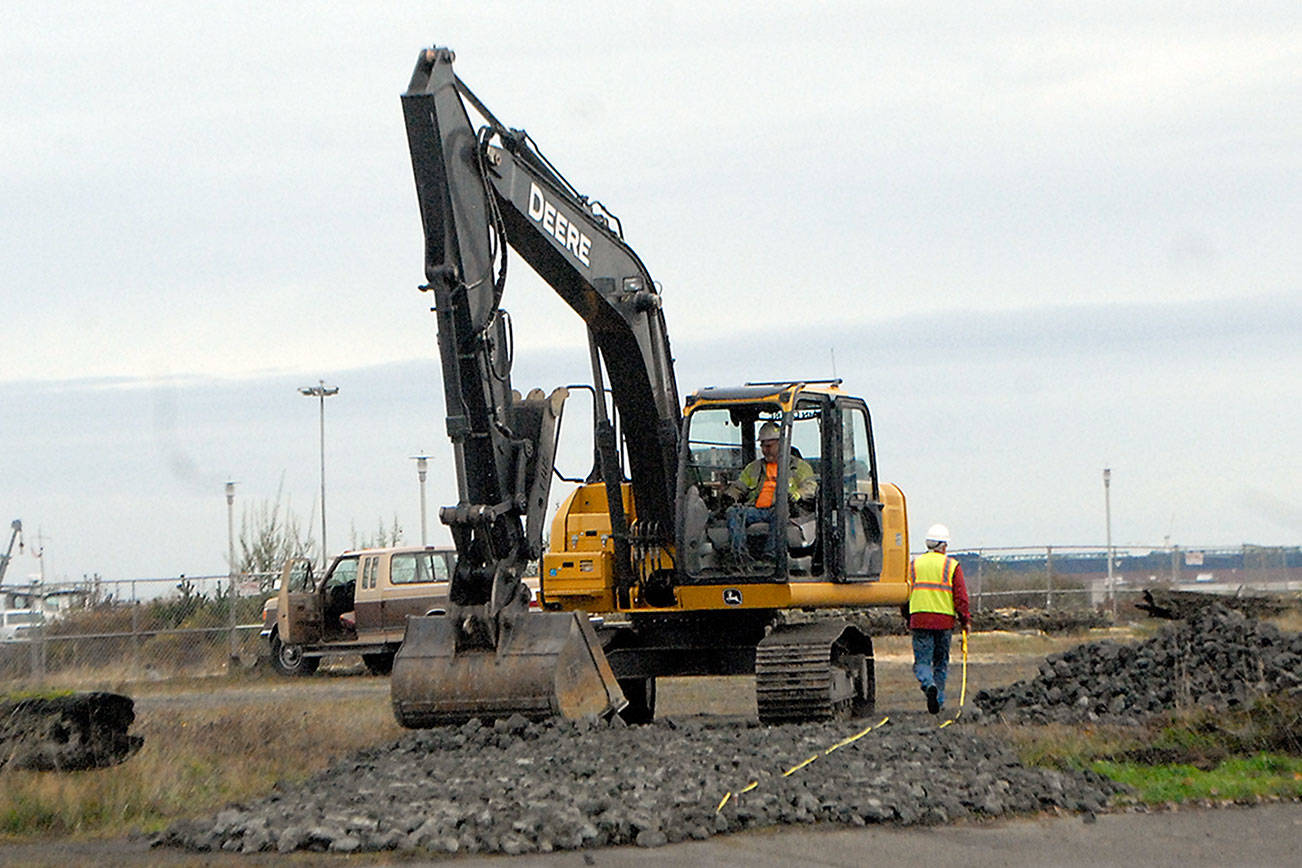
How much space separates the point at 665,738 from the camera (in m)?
12.8

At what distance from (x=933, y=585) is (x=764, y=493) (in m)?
2.69

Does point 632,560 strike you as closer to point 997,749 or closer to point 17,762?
point 997,749

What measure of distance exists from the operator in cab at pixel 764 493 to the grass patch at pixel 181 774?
11.2 feet

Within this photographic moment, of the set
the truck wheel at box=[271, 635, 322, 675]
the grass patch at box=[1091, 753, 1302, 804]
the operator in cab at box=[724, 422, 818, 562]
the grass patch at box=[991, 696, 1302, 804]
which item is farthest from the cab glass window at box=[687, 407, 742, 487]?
the truck wheel at box=[271, 635, 322, 675]

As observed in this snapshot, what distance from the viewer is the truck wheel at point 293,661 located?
90.3ft

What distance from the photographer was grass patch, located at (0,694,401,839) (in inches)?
421

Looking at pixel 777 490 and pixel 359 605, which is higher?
pixel 777 490

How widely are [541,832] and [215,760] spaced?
15.4ft

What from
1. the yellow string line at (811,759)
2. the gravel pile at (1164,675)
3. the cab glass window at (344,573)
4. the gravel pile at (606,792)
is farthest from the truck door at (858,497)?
the cab glass window at (344,573)

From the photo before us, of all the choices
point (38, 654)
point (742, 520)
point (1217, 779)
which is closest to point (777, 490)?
point (742, 520)

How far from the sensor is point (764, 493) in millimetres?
15242

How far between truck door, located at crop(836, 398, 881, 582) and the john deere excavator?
0.10 feet

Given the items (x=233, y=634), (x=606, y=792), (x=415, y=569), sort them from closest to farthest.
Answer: (x=606, y=792) → (x=415, y=569) → (x=233, y=634)

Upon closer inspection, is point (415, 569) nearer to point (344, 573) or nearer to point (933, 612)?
point (344, 573)
